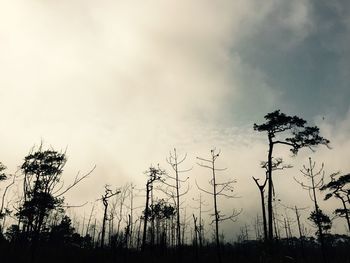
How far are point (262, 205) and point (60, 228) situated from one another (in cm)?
2913

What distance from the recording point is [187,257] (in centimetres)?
2853

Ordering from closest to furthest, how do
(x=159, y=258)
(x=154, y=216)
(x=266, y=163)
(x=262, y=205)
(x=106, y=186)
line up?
(x=266, y=163)
(x=262, y=205)
(x=159, y=258)
(x=106, y=186)
(x=154, y=216)

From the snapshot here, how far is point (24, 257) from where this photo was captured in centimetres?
2094

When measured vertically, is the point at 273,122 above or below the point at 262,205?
above

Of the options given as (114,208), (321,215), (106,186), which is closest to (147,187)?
(106,186)

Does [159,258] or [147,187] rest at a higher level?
[147,187]

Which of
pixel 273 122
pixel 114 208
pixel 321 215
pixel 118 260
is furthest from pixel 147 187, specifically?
pixel 321 215

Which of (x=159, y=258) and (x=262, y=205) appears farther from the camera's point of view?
(x=159, y=258)

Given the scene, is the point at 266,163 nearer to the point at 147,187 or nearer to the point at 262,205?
the point at 262,205

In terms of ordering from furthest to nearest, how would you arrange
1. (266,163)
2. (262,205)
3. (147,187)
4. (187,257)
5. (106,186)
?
(106,186) < (147,187) < (187,257) < (262,205) < (266,163)

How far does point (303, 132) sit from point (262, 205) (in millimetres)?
6670

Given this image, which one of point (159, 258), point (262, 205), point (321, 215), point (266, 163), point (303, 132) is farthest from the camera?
point (321, 215)

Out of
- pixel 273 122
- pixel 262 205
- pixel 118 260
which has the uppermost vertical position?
pixel 273 122

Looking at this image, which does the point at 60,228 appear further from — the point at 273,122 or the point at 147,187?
the point at 273,122
